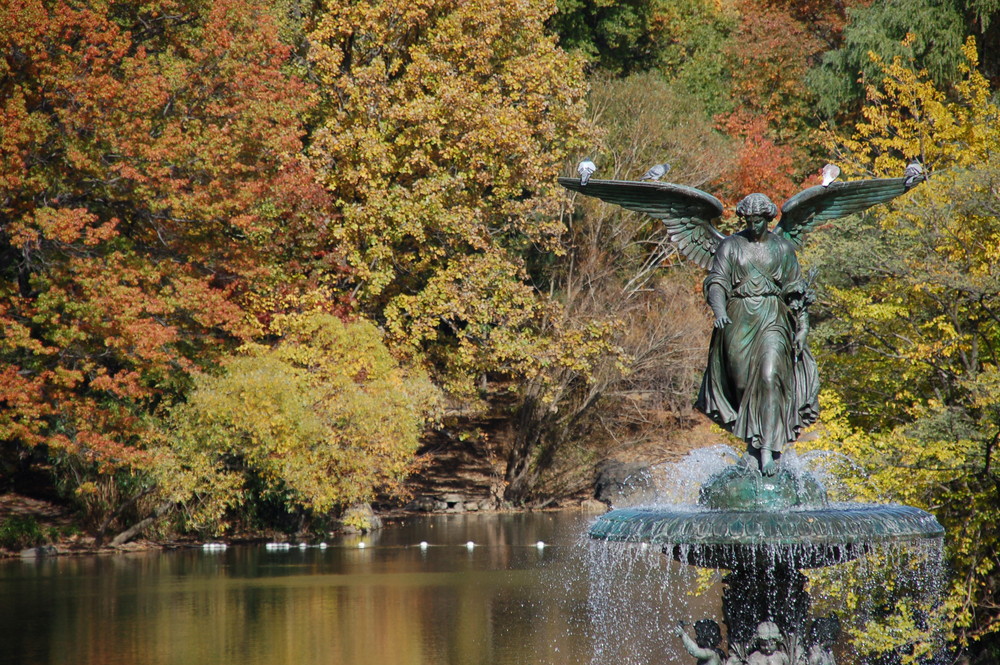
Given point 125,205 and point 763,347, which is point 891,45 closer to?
point 125,205

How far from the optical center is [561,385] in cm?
3050

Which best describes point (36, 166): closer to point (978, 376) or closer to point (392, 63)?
point (392, 63)

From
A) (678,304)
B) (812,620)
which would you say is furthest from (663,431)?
(812,620)

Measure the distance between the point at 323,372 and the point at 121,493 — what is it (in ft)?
14.6

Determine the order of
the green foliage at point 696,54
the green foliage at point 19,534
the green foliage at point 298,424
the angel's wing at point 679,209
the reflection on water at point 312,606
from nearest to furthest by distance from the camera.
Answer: the angel's wing at point 679,209
the reflection on water at point 312,606
the green foliage at point 298,424
the green foliage at point 19,534
the green foliage at point 696,54

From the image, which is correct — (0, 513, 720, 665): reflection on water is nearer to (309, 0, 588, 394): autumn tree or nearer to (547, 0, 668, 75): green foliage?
(309, 0, 588, 394): autumn tree

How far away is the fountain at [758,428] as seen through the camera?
8.51 m

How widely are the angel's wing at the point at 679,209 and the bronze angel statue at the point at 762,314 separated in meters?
0.02

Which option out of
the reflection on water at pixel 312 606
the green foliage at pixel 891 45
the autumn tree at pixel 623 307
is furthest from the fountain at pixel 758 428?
the autumn tree at pixel 623 307

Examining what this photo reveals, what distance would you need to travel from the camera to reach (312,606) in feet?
60.6

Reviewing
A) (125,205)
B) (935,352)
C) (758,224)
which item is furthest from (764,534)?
(125,205)

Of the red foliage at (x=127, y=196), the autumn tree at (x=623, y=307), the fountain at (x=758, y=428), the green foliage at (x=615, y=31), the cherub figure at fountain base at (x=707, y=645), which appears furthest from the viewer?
the green foliage at (x=615, y=31)

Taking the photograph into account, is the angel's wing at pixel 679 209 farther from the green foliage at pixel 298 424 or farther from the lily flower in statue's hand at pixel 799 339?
the green foliage at pixel 298 424

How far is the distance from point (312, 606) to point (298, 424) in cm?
568
